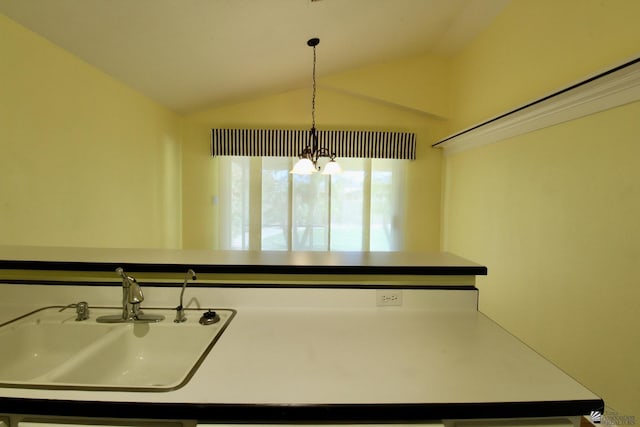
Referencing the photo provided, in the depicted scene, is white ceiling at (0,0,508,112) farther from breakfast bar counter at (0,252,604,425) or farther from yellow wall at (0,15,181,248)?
breakfast bar counter at (0,252,604,425)

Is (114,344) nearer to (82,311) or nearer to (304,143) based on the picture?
(82,311)

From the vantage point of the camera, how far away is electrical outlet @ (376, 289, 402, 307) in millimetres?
1150

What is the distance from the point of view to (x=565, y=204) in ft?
6.28

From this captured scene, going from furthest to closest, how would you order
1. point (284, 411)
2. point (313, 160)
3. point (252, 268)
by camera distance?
point (313, 160) → point (252, 268) → point (284, 411)

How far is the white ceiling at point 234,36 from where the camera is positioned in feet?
5.91

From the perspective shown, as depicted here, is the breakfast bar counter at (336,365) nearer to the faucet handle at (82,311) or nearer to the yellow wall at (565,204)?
the faucet handle at (82,311)

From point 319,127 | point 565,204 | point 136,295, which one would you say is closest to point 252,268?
point 136,295

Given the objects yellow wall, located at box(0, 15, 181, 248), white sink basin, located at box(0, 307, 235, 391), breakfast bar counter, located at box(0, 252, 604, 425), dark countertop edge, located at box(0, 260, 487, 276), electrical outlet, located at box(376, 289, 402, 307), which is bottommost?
white sink basin, located at box(0, 307, 235, 391)

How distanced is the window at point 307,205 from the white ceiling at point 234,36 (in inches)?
43.3

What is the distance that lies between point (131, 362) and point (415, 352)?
1001 mm

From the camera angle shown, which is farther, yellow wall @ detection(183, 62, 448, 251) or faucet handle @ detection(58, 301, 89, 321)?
yellow wall @ detection(183, 62, 448, 251)

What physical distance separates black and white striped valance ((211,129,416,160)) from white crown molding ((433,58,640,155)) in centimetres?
114

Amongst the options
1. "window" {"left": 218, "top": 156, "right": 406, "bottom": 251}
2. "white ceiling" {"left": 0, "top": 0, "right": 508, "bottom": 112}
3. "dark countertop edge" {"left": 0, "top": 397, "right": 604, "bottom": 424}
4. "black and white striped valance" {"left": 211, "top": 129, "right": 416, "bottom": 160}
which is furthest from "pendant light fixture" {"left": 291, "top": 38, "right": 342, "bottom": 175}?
"dark countertop edge" {"left": 0, "top": 397, "right": 604, "bottom": 424}

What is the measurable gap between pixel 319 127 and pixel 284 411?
12.2ft
